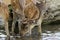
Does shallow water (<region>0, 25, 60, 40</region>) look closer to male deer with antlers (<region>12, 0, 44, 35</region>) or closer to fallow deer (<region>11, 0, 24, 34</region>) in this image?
male deer with antlers (<region>12, 0, 44, 35</region>)

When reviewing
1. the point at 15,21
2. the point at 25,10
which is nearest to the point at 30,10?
the point at 25,10

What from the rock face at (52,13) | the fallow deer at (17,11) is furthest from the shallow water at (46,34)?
the fallow deer at (17,11)

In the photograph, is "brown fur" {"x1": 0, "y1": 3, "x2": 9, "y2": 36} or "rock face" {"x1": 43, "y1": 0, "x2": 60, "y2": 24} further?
"rock face" {"x1": 43, "y1": 0, "x2": 60, "y2": 24}

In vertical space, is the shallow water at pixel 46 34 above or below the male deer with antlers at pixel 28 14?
below

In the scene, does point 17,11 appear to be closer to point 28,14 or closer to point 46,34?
point 28,14

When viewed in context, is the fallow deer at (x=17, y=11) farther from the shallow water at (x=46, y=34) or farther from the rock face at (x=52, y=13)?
the rock face at (x=52, y=13)

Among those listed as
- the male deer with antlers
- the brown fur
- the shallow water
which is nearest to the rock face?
the shallow water

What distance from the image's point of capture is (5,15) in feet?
22.4

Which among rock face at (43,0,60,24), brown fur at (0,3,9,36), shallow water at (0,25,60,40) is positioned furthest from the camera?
rock face at (43,0,60,24)

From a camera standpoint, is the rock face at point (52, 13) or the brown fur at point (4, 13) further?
the rock face at point (52, 13)

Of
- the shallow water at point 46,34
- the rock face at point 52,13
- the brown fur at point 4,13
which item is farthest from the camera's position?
the rock face at point 52,13

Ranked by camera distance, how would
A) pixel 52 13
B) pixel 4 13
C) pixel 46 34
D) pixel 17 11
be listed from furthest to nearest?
pixel 52 13, pixel 46 34, pixel 17 11, pixel 4 13

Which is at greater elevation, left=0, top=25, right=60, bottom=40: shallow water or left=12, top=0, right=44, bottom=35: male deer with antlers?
left=12, top=0, right=44, bottom=35: male deer with antlers

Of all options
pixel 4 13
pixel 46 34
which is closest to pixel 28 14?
pixel 4 13
